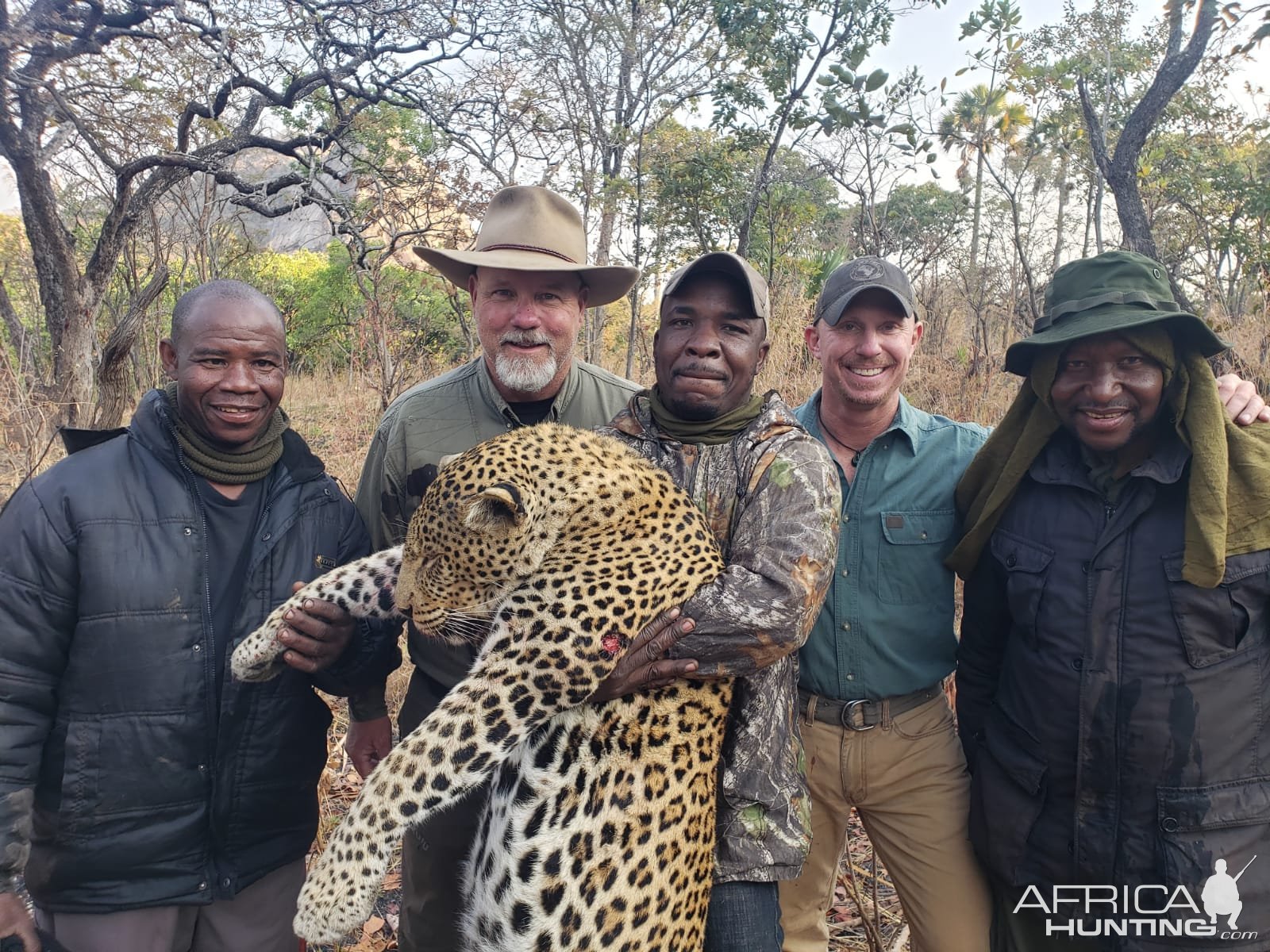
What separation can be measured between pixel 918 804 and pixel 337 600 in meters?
2.67

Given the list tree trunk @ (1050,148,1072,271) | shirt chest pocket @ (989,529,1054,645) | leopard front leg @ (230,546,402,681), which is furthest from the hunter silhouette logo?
tree trunk @ (1050,148,1072,271)

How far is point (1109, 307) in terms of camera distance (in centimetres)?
288

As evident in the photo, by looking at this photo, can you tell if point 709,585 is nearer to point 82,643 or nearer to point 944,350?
point 82,643

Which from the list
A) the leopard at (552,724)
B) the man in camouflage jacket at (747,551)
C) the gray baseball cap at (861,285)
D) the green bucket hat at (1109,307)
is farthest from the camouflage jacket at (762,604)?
the green bucket hat at (1109,307)

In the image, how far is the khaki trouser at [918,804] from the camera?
3443 millimetres

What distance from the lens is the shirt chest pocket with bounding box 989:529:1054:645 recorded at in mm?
2965

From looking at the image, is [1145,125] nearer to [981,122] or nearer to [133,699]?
[981,122]

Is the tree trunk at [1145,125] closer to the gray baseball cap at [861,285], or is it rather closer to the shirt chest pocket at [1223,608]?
the gray baseball cap at [861,285]

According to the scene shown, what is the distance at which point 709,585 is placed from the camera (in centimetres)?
257

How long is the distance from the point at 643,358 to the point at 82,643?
15.1m

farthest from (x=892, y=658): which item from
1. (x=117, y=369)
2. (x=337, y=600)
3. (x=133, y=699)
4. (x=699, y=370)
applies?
(x=117, y=369)

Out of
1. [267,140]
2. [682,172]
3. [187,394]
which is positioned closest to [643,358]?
[682,172]

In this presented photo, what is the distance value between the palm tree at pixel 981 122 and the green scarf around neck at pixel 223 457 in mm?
11419

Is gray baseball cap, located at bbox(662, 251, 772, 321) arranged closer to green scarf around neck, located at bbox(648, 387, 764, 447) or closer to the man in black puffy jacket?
green scarf around neck, located at bbox(648, 387, 764, 447)
